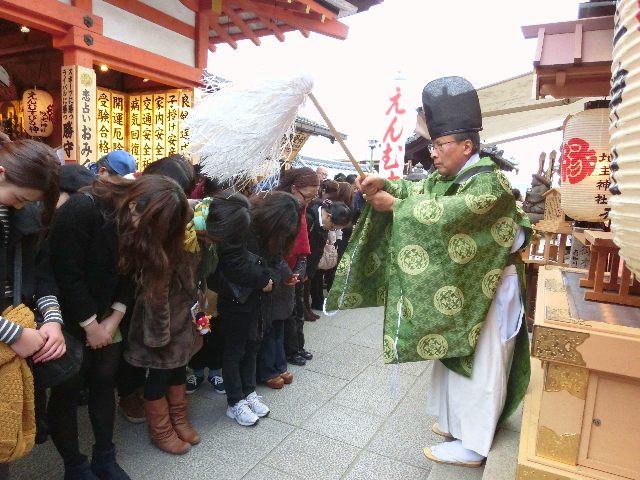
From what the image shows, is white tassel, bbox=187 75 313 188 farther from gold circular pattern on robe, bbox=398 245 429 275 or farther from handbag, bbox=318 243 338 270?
handbag, bbox=318 243 338 270

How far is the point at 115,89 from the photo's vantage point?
759cm

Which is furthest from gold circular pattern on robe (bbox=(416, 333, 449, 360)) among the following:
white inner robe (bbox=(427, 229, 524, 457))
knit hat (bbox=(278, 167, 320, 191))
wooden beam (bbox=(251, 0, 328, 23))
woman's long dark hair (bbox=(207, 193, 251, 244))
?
wooden beam (bbox=(251, 0, 328, 23))

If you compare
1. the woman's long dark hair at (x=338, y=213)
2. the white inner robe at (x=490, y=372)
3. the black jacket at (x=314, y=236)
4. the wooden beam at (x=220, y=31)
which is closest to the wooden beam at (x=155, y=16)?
the wooden beam at (x=220, y=31)

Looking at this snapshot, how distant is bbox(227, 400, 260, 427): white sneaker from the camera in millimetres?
3396

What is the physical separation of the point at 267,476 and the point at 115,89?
710 cm

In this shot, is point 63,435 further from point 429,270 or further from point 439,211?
point 439,211

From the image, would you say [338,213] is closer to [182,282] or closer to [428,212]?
[182,282]

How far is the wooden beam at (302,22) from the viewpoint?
6738mm

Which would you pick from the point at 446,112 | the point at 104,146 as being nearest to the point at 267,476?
the point at 446,112

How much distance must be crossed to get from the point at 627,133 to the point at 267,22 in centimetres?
716

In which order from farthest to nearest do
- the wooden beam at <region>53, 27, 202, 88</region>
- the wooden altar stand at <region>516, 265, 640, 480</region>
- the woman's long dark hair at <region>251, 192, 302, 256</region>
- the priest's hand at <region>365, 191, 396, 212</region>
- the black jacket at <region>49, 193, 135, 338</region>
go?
the wooden beam at <region>53, 27, 202, 88</region> < the woman's long dark hair at <region>251, 192, 302, 256</region> < the priest's hand at <region>365, 191, 396, 212</region> < the black jacket at <region>49, 193, 135, 338</region> < the wooden altar stand at <region>516, 265, 640, 480</region>

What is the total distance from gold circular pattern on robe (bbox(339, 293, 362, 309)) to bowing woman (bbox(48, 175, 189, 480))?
1091 mm

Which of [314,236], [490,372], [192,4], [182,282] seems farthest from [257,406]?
[192,4]

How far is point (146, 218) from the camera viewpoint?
2281 millimetres
